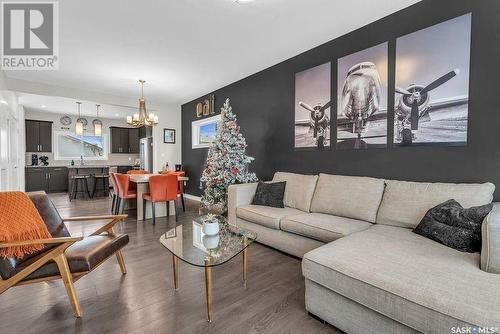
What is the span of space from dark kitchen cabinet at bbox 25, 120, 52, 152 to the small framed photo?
14.3ft

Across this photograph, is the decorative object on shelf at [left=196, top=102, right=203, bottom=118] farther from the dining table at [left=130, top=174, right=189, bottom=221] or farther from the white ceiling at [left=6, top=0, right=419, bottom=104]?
the dining table at [left=130, top=174, right=189, bottom=221]

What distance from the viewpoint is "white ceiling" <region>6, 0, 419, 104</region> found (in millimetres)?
2596

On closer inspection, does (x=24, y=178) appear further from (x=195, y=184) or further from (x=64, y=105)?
(x=195, y=184)

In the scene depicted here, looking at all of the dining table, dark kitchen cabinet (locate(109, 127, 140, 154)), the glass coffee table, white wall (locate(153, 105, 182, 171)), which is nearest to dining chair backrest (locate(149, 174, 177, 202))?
the dining table

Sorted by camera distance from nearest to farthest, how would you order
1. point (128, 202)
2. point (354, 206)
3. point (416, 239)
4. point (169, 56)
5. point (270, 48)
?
1. point (416, 239)
2. point (354, 206)
3. point (270, 48)
4. point (169, 56)
5. point (128, 202)

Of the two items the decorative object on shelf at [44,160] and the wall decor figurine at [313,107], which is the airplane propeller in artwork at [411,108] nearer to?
the wall decor figurine at [313,107]

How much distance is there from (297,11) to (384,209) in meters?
2.37

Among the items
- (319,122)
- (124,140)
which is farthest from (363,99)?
(124,140)

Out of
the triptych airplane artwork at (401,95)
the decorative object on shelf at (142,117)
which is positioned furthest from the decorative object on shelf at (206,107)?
the triptych airplane artwork at (401,95)

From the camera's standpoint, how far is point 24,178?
7.19 metres

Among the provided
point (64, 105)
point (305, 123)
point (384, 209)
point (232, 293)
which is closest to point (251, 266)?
point (232, 293)

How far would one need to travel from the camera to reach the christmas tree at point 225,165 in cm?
416

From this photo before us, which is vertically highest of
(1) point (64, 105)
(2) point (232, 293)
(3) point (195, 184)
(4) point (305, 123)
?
(1) point (64, 105)

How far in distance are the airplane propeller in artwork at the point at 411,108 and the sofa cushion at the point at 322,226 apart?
1.12m
